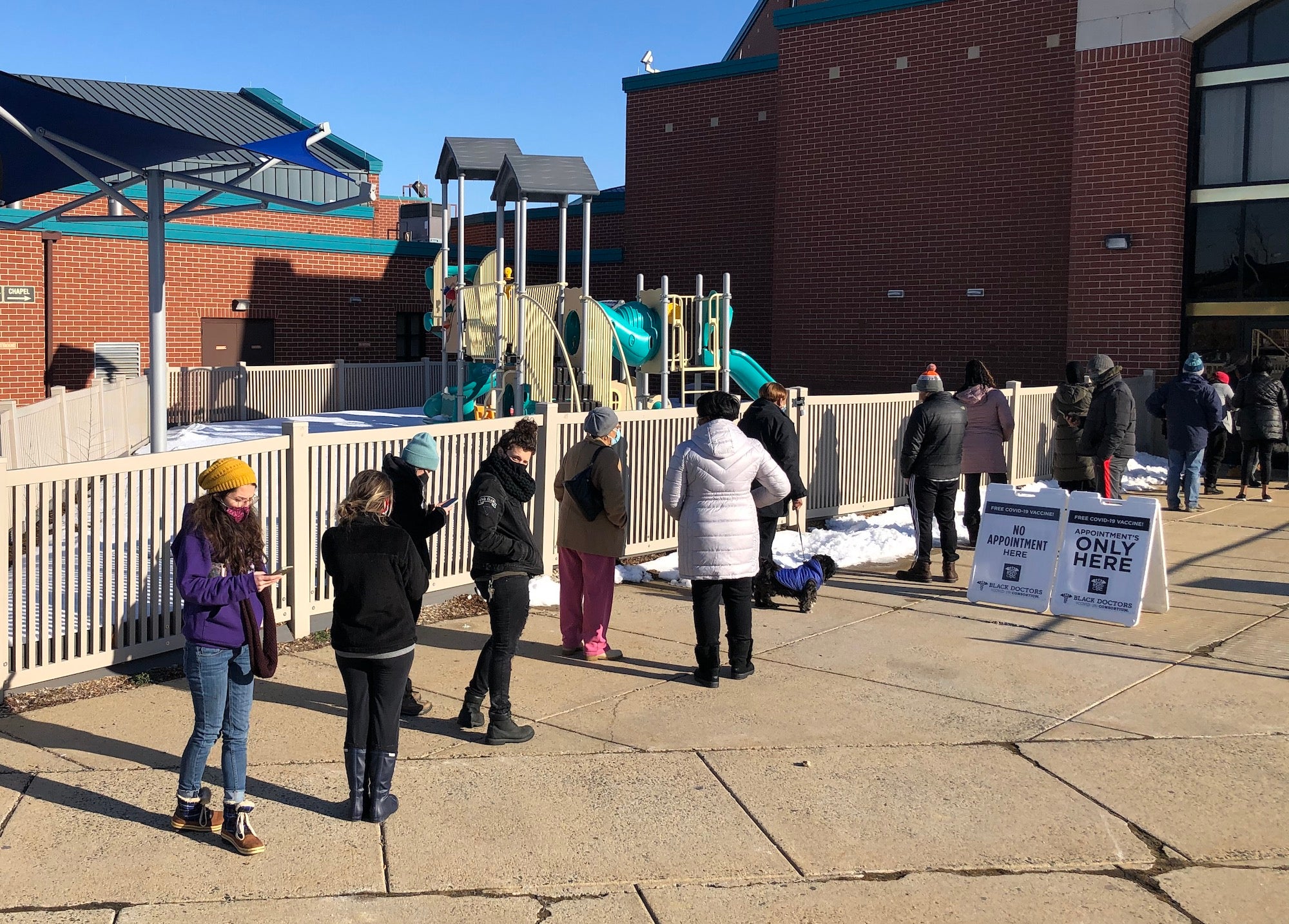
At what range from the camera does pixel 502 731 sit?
613 centimetres

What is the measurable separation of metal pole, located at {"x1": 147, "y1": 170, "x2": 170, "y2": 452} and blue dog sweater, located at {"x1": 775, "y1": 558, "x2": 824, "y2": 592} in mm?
5638

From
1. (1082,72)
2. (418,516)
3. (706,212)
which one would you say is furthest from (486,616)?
(706,212)

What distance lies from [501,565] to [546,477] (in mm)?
3554

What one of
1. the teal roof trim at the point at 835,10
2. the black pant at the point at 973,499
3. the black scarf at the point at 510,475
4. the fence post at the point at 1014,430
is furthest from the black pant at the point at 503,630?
the teal roof trim at the point at 835,10

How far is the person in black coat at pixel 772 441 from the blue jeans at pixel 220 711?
16.4ft

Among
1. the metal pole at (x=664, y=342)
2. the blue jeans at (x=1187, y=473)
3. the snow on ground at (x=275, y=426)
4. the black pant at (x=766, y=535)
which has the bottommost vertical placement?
the black pant at (x=766, y=535)

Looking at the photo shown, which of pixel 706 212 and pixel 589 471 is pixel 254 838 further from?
pixel 706 212

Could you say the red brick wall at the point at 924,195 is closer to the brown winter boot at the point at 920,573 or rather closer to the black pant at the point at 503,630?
the brown winter boot at the point at 920,573

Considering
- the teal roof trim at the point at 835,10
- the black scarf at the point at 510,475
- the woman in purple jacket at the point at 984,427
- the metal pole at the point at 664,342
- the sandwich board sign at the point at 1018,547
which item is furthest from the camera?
the teal roof trim at the point at 835,10

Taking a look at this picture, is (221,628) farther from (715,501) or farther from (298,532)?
(298,532)

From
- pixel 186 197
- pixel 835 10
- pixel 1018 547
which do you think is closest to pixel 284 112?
pixel 186 197

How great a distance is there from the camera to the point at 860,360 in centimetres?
2189

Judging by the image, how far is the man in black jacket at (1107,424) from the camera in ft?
35.5

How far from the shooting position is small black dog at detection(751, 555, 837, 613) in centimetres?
925
